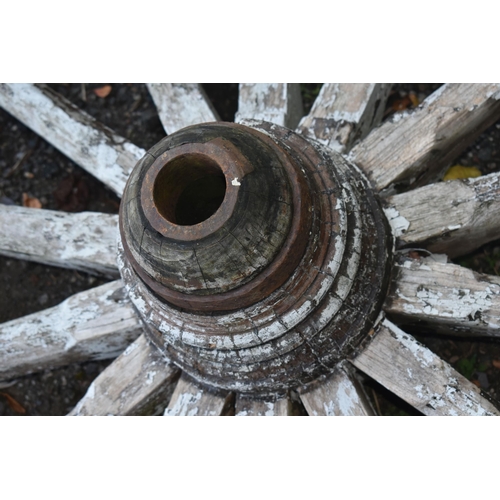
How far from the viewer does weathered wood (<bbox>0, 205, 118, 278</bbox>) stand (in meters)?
1.68

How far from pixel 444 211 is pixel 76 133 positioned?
111 centimetres

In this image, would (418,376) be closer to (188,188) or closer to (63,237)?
(188,188)

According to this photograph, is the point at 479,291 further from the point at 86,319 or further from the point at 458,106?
the point at 86,319

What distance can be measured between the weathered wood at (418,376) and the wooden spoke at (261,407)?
208 mm

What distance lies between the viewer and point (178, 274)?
44.1 inches

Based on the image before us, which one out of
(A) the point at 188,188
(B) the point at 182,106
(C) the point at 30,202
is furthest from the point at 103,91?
(A) the point at 188,188

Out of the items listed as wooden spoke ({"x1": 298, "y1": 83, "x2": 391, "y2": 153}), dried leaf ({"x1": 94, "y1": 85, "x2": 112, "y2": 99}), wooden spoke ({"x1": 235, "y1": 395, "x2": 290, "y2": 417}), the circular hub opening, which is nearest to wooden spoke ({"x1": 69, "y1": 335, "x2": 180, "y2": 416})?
wooden spoke ({"x1": 235, "y1": 395, "x2": 290, "y2": 417})

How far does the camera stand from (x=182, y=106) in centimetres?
175

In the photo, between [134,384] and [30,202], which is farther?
[30,202]

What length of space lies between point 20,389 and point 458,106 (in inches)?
67.5

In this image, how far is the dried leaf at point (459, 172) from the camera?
192 centimetres

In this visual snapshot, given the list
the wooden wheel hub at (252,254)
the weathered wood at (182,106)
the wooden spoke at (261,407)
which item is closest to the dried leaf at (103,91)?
the weathered wood at (182,106)

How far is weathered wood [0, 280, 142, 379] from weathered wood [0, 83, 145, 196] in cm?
34

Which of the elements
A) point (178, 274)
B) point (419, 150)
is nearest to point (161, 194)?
point (178, 274)
